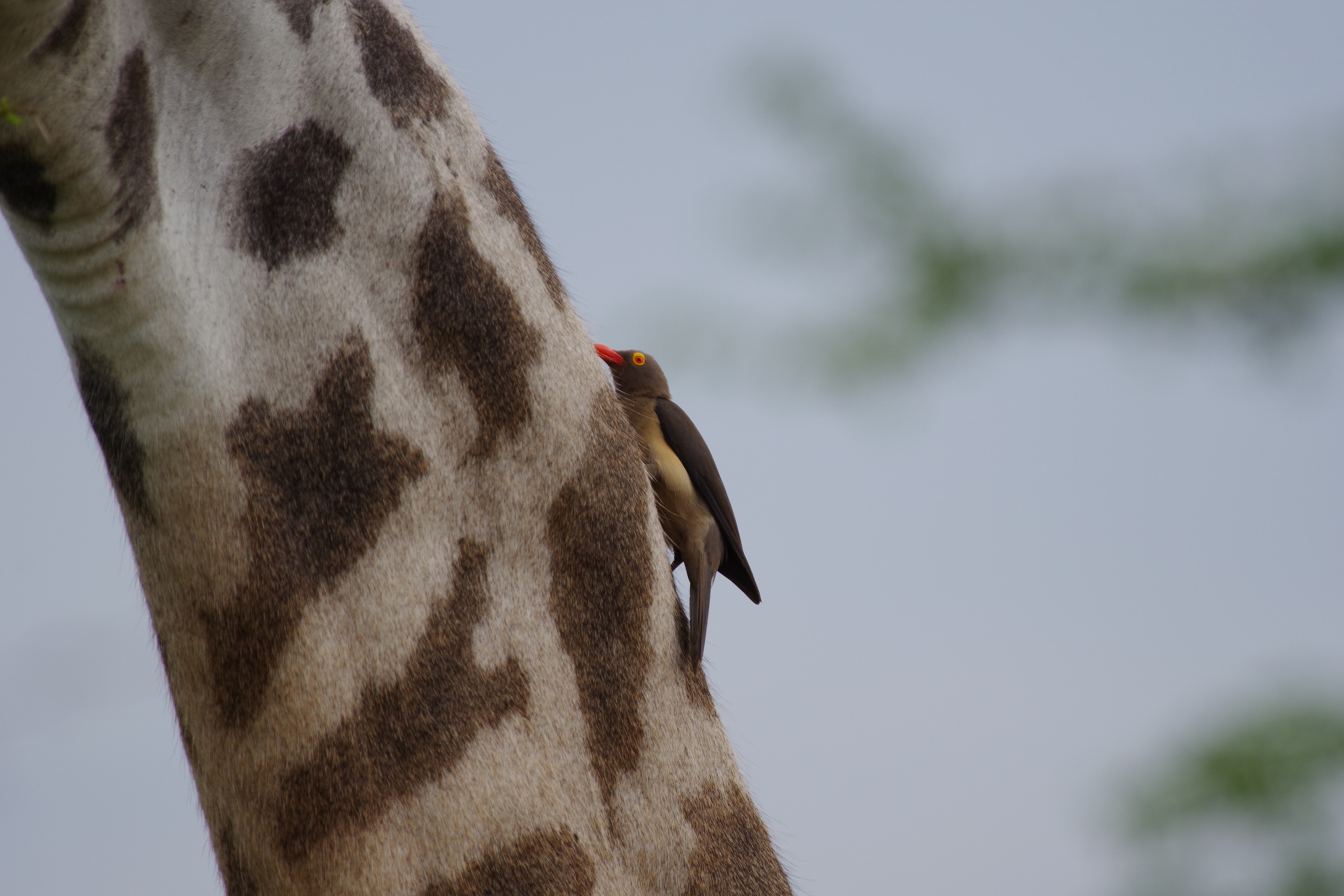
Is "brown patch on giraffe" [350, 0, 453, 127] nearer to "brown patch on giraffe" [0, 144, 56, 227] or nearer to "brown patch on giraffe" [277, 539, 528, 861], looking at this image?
"brown patch on giraffe" [0, 144, 56, 227]

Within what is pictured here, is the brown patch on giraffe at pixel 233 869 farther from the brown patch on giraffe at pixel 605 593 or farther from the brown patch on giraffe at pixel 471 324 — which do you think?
the brown patch on giraffe at pixel 471 324

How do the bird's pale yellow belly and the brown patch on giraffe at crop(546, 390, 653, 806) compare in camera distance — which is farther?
the bird's pale yellow belly

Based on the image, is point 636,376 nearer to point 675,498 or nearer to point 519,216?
point 675,498

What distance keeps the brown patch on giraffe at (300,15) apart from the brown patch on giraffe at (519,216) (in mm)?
245

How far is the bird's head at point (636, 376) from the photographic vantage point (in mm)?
1580

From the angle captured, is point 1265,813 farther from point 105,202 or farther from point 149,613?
point 105,202

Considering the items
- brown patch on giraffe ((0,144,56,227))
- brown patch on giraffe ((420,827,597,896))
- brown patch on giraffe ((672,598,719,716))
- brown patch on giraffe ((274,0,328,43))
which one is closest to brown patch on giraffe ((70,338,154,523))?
brown patch on giraffe ((0,144,56,227))

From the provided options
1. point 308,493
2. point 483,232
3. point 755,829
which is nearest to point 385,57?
point 483,232

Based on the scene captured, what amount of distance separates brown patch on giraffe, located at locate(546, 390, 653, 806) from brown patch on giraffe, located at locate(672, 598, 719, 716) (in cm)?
6

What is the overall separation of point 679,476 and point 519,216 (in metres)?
0.43

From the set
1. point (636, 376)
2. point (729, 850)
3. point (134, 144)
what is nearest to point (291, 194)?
point (134, 144)

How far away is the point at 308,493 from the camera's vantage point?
1.16 metres

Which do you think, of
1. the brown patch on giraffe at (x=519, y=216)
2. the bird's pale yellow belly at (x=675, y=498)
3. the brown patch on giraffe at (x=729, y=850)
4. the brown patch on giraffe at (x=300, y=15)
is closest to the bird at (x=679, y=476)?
the bird's pale yellow belly at (x=675, y=498)

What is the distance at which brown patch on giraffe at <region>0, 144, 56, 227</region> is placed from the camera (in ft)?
3.32
